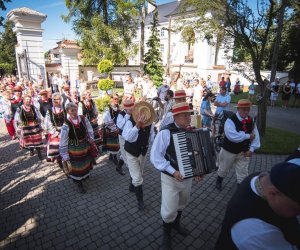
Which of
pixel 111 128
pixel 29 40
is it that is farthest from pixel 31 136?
pixel 29 40

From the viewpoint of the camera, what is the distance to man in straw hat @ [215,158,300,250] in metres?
1.41

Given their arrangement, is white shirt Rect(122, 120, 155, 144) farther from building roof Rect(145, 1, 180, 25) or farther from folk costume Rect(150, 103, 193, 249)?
building roof Rect(145, 1, 180, 25)

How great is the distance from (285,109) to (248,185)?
15503 mm

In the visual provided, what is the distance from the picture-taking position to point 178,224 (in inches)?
145

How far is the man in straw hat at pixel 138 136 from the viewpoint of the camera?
12.6 feet

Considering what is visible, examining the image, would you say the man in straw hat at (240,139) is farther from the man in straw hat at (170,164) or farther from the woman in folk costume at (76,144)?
the woman in folk costume at (76,144)

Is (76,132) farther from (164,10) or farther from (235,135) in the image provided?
(164,10)

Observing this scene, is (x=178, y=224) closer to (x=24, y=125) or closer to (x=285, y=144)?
(x=24, y=125)

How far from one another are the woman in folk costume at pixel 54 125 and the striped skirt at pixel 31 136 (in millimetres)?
920

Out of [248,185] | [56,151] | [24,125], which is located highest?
[248,185]

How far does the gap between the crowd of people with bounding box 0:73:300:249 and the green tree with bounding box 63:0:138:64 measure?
1572 centimetres

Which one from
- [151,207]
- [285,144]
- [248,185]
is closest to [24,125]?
[151,207]

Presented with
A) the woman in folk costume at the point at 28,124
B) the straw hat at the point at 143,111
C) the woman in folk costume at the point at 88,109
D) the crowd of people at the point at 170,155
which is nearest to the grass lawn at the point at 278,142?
the crowd of people at the point at 170,155

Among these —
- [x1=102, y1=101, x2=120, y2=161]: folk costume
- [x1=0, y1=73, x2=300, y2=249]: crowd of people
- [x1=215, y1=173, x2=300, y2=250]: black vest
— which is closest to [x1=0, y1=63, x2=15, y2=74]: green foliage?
[x1=0, y1=73, x2=300, y2=249]: crowd of people
